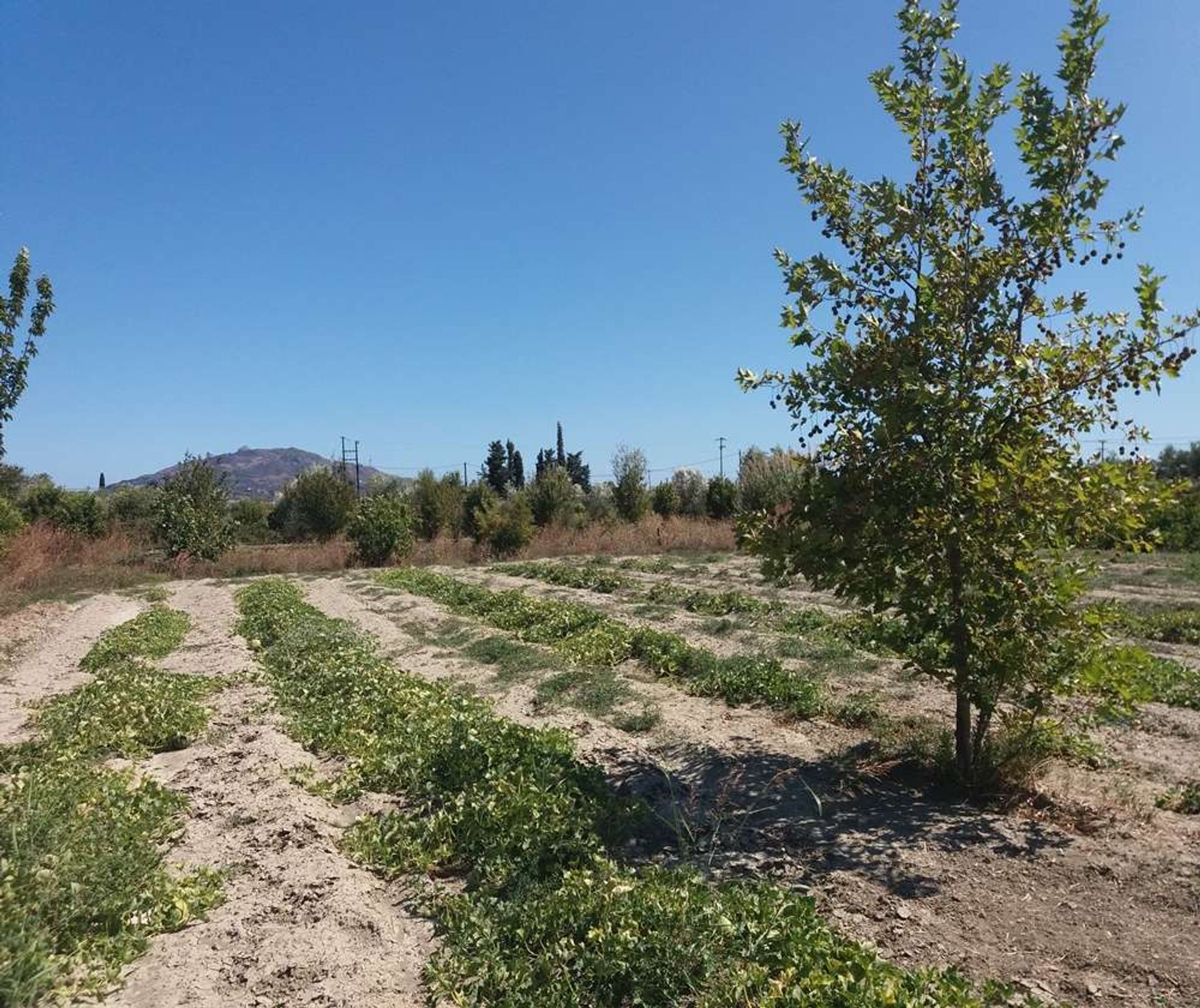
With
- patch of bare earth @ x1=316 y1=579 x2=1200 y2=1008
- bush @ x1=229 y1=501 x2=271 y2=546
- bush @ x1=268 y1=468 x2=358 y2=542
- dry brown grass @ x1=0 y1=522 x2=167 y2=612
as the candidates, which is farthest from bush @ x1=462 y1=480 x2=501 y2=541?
patch of bare earth @ x1=316 y1=579 x2=1200 y2=1008

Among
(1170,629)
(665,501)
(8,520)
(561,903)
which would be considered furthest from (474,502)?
(561,903)

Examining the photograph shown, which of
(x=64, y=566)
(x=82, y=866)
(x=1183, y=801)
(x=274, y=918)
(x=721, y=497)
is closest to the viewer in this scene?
(x=82, y=866)

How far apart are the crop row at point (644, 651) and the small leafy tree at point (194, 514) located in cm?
1547

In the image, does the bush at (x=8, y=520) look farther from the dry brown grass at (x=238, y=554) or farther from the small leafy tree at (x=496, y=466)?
the small leafy tree at (x=496, y=466)

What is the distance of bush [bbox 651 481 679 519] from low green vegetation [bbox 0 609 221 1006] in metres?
33.1

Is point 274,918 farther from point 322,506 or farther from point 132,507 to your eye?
point 132,507

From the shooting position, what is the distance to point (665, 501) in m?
39.5

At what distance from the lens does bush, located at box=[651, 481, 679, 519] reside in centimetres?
3916

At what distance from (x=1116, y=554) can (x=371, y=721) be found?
229 inches

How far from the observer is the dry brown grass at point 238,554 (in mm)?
21719

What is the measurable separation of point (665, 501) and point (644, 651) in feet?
98.0

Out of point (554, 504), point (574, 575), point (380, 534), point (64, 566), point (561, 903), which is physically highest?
point (554, 504)

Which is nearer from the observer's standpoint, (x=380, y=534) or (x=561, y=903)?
(x=561, y=903)

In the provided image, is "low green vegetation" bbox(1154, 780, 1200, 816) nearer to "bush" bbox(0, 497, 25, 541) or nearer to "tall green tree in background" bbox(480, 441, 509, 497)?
"bush" bbox(0, 497, 25, 541)
